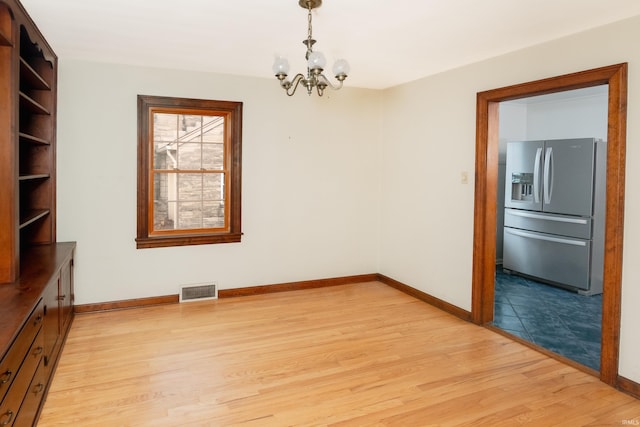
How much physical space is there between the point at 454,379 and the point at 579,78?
2.26m

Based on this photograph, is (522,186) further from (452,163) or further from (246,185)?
(246,185)

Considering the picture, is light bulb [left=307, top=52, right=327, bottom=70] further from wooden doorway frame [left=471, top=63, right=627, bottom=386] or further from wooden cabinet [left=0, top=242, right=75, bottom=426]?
wooden cabinet [left=0, top=242, right=75, bottom=426]

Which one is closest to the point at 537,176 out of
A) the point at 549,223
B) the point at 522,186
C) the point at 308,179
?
the point at 522,186

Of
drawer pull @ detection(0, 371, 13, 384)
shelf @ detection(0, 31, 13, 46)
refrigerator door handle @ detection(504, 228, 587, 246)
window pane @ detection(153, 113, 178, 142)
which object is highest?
shelf @ detection(0, 31, 13, 46)

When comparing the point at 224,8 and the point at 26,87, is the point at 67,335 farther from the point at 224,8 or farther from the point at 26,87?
the point at 224,8

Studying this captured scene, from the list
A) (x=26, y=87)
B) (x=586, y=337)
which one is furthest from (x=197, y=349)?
(x=586, y=337)

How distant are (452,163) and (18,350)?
12.3 feet

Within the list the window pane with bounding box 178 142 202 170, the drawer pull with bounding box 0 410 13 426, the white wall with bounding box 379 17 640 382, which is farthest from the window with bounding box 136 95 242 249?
the drawer pull with bounding box 0 410 13 426

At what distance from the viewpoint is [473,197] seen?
4.16 m

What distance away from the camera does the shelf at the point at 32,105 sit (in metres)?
3.30

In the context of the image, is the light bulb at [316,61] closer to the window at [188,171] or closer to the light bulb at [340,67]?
the light bulb at [340,67]

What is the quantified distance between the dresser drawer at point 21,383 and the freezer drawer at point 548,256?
5.31 meters

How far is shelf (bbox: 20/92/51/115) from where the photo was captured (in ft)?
10.8

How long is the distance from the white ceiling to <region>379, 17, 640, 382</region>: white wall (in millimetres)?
153
